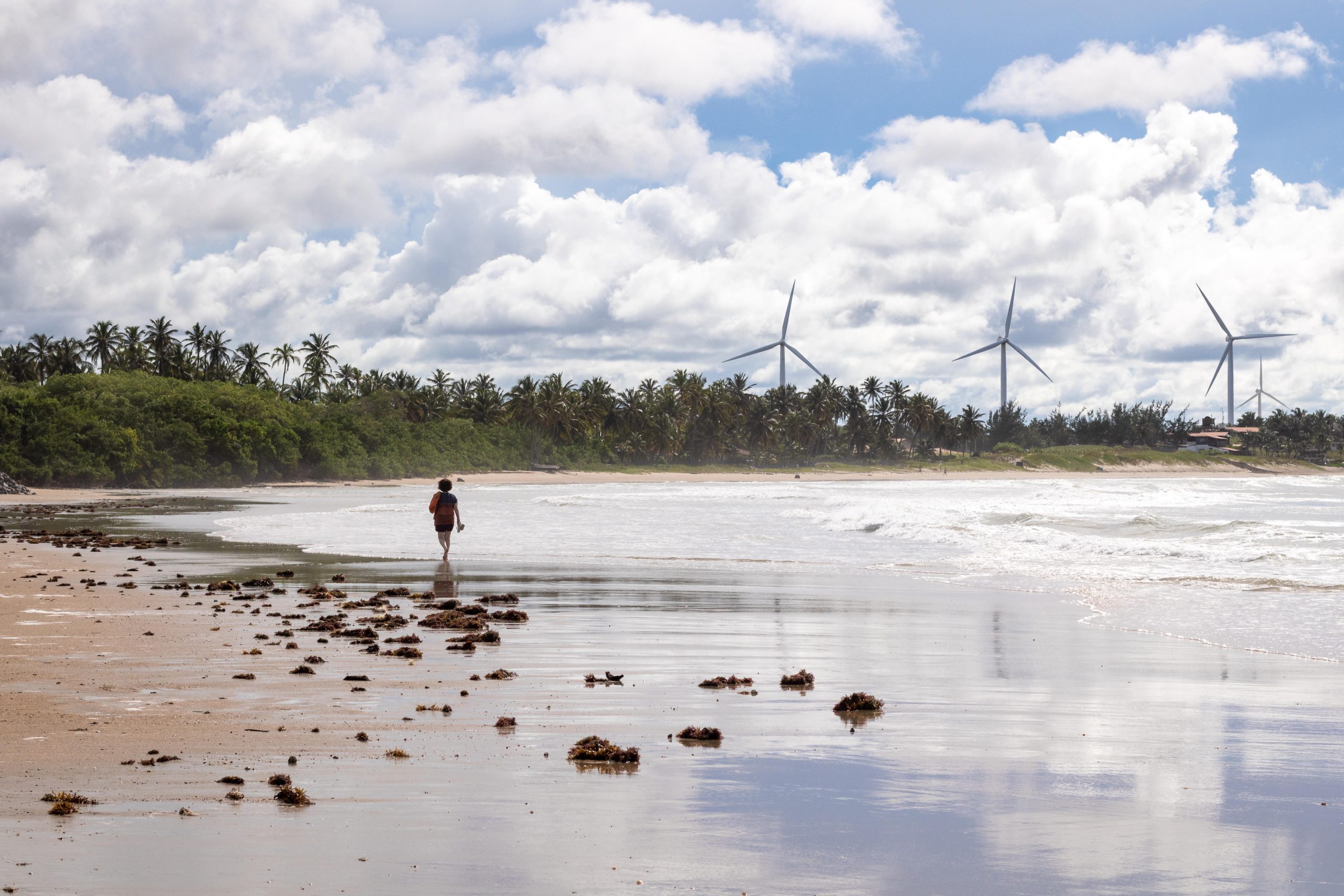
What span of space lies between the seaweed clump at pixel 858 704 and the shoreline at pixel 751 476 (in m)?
56.2

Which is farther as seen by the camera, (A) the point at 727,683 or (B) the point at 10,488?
(B) the point at 10,488

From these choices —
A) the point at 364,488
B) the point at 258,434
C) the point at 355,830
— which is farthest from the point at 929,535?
the point at 258,434

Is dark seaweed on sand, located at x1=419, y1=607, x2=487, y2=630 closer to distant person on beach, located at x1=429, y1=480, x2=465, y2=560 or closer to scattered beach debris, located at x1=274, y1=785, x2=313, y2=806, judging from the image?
scattered beach debris, located at x1=274, y1=785, x2=313, y2=806

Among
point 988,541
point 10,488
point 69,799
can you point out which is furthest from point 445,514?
point 10,488

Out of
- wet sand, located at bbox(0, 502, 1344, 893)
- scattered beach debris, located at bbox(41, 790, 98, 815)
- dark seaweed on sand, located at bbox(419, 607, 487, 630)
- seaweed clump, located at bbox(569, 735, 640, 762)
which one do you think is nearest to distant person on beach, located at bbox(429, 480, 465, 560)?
dark seaweed on sand, located at bbox(419, 607, 487, 630)

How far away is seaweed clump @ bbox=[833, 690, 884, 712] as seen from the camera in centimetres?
872

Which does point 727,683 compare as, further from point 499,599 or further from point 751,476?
point 751,476

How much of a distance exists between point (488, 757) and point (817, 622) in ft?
25.0

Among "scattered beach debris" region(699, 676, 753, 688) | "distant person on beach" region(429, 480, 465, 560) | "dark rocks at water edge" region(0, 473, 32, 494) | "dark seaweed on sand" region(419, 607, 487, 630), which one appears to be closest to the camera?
"scattered beach debris" region(699, 676, 753, 688)

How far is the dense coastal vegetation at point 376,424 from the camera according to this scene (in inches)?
3051

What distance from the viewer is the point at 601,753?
7.14m

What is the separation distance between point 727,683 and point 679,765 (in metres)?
2.81

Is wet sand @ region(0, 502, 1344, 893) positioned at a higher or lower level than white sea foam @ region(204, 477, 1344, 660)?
higher

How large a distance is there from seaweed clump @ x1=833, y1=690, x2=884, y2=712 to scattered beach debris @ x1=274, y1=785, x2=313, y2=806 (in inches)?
160
